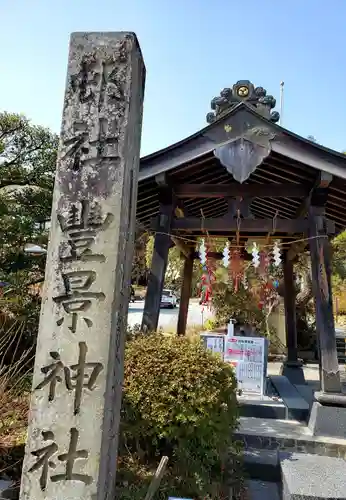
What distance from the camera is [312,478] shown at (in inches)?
149

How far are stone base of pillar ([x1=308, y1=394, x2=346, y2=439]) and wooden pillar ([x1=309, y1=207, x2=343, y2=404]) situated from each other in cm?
11

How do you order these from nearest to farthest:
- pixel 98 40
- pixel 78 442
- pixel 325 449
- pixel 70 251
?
pixel 78 442, pixel 70 251, pixel 98 40, pixel 325 449

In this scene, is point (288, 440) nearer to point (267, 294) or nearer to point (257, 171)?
point (257, 171)

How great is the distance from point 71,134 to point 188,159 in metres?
3.47

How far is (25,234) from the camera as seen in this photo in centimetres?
1069

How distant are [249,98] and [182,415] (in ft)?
18.1

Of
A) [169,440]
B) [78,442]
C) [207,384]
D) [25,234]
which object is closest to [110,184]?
[78,442]

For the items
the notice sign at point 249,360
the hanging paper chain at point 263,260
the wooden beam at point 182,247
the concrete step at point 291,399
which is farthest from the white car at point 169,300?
the notice sign at point 249,360

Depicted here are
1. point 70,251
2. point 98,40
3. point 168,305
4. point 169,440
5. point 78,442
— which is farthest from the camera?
point 168,305

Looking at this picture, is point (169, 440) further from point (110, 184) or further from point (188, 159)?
point (188, 159)

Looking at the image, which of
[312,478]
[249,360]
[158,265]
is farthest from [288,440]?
[158,265]

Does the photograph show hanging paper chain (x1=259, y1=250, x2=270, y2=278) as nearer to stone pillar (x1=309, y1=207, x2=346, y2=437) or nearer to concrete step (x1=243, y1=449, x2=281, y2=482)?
stone pillar (x1=309, y1=207, x2=346, y2=437)

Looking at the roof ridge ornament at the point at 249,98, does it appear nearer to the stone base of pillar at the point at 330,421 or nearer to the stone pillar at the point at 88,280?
the stone pillar at the point at 88,280

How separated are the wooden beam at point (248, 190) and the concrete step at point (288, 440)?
3750mm
